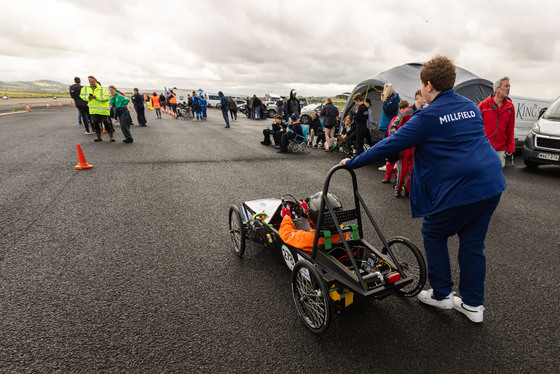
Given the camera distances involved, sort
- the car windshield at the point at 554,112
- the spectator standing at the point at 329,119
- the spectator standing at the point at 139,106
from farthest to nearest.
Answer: the spectator standing at the point at 139,106 → the spectator standing at the point at 329,119 → the car windshield at the point at 554,112

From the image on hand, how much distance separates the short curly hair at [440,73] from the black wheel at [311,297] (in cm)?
172

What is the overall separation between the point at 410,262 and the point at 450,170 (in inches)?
45.7

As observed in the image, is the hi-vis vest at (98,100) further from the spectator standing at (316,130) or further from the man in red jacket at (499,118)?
the man in red jacket at (499,118)

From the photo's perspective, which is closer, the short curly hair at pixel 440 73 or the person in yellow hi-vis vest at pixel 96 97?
the short curly hair at pixel 440 73

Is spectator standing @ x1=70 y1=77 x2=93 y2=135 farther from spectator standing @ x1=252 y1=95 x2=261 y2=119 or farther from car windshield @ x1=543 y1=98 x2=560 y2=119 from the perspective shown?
car windshield @ x1=543 y1=98 x2=560 y2=119

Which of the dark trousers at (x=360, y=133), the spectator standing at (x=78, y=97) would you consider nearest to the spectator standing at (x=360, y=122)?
the dark trousers at (x=360, y=133)

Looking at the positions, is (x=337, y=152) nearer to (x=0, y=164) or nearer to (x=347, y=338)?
(x=347, y=338)

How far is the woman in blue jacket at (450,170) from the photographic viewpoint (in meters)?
1.98

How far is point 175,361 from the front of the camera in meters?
1.99

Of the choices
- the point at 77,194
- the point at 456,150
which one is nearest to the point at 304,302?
the point at 456,150

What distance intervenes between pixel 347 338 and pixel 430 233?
43.9 inches

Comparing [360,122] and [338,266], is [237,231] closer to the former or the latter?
[338,266]

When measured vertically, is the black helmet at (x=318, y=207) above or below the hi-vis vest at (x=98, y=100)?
below

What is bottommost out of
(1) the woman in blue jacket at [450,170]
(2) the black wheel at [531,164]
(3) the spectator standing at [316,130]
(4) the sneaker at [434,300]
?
(4) the sneaker at [434,300]
